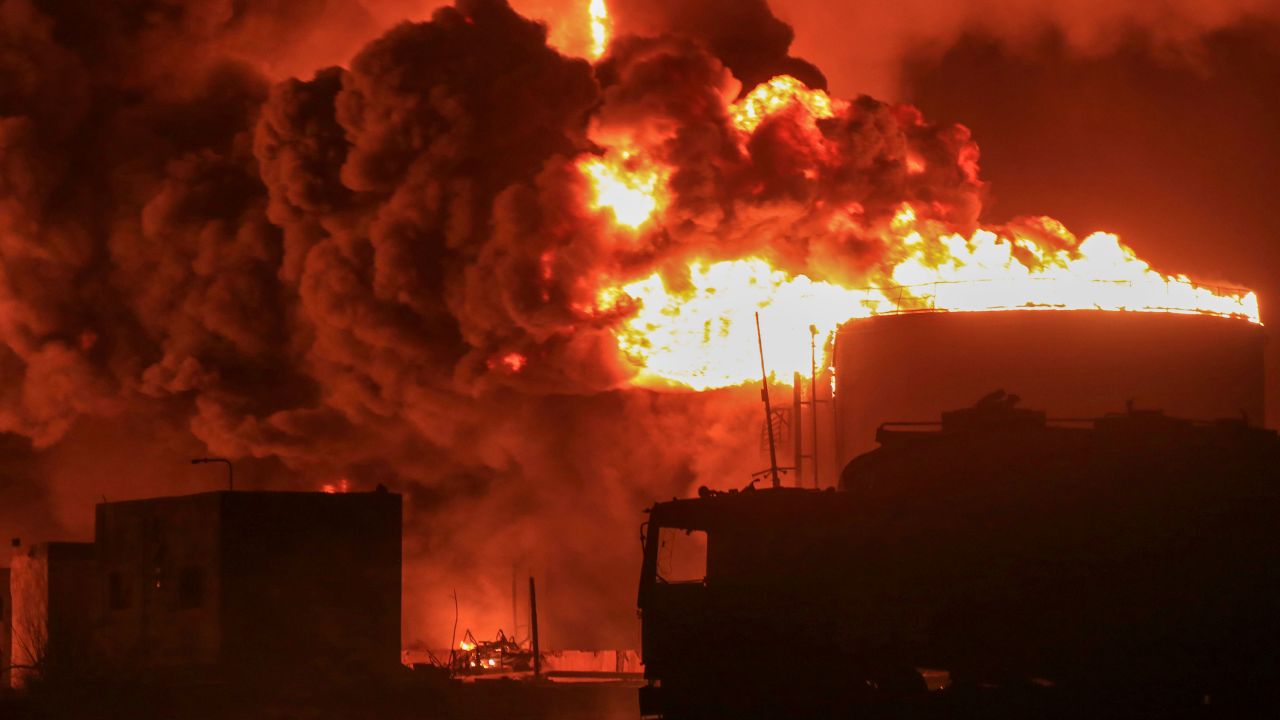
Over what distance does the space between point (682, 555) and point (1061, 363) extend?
61.9 feet

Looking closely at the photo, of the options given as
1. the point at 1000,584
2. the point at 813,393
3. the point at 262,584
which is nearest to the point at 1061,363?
the point at 813,393

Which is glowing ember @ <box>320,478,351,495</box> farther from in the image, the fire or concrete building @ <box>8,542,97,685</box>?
the fire

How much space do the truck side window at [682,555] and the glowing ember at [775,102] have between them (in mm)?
18098

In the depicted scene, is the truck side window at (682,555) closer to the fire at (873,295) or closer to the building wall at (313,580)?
the building wall at (313,580)

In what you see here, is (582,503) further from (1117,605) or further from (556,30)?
(1117,605)

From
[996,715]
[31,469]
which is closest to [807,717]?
[996,715]

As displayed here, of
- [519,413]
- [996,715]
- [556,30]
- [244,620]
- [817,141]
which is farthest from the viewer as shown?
[519,413]

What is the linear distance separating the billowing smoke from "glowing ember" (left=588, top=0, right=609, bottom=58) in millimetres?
1782

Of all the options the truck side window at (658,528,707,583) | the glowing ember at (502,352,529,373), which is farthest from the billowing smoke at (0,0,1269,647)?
the truck side window at (658,528,707,583)

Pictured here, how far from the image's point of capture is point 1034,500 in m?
24.5

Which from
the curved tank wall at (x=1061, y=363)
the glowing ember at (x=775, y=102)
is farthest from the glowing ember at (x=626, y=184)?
the curved tank wall at (x=1061, y=363)

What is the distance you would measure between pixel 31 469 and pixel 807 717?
127 feet

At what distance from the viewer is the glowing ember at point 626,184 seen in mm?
41750

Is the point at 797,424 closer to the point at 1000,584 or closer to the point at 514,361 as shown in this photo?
the point at 514,361
